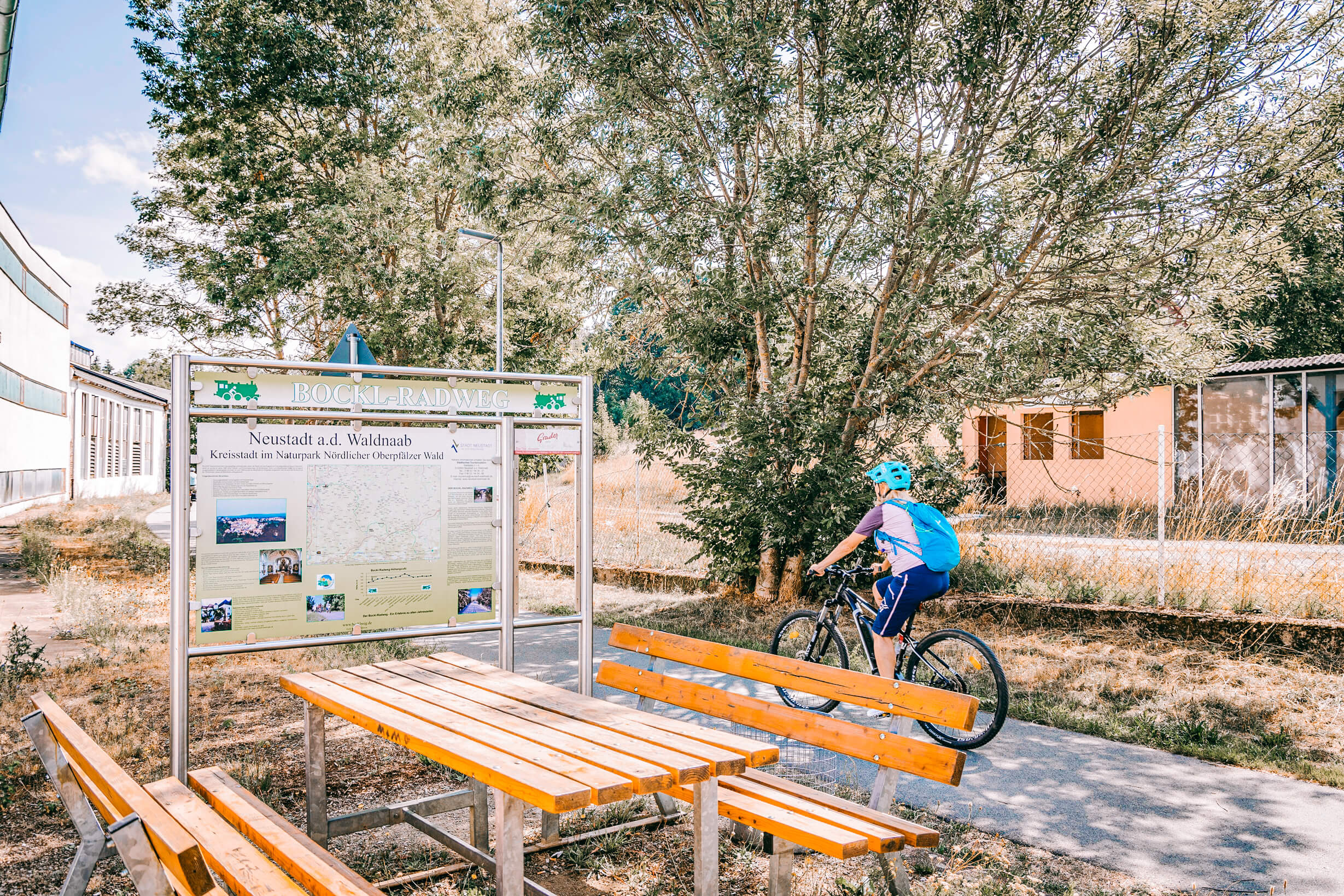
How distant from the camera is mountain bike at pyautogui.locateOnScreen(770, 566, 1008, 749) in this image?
592 cm

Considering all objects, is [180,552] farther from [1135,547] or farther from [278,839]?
[1135,547]

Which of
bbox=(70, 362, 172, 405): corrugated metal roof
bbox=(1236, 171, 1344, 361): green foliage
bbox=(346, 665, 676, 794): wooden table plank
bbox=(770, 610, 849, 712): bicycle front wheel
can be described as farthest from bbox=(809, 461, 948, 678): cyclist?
bbox=(70, 362, 172, 405): corrugated metal roof

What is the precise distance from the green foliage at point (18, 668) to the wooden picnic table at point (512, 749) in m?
3.96

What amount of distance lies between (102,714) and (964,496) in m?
7.86

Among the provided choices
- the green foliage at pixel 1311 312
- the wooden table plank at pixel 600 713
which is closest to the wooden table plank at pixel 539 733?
the wooden table plank at pixel 600 713

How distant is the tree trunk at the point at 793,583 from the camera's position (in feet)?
34.3

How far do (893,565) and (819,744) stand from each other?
7.79 feet

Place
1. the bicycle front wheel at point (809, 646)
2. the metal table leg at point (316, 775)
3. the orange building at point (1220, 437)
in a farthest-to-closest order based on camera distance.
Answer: the orange building at point (1220, 437)
the bicycle front wheel at point (809, 646)
the metal table leg at point (316, 775)

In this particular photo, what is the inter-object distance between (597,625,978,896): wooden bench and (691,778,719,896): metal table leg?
111 millimetres

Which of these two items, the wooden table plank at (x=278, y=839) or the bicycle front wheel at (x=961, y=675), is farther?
the bicycle front wheel at (x=961, y=675)

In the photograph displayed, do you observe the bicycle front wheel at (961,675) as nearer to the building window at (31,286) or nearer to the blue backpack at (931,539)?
the blue backpack at (931,539)

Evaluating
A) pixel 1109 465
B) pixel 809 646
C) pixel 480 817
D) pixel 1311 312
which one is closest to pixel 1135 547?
pixel 809 646

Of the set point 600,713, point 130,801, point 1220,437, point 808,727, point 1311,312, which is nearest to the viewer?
point 130,801

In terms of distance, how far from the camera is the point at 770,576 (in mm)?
10680
